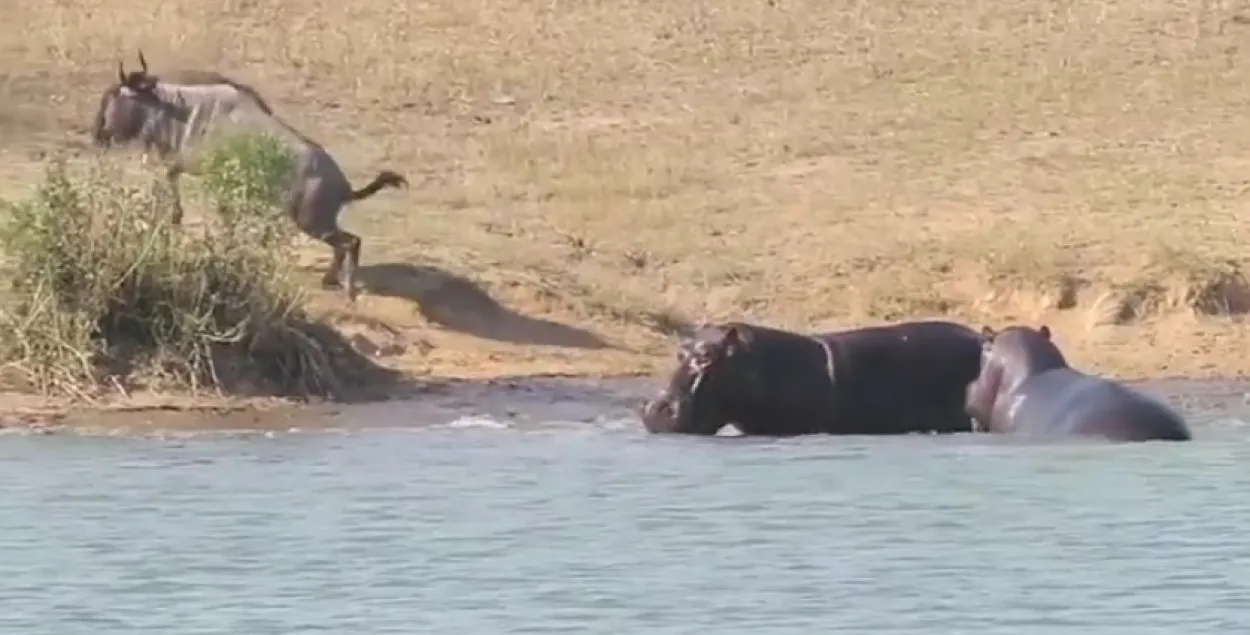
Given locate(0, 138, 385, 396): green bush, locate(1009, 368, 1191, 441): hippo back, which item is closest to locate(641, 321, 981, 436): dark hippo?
locate(1009, 368, 1191, 441): hippo back

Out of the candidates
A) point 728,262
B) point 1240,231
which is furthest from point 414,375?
point 1240,231

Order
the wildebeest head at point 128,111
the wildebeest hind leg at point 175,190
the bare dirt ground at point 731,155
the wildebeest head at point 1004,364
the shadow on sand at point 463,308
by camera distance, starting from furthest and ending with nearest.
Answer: the wildebeest head at point 128,111, the bare dirt ground at point 731,155, the shadow on sand at point 463,308, the wildebeest hind leg at point 175,190, the wildebeest head at point 1004,364

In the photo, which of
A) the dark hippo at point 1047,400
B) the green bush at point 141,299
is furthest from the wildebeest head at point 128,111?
the dark hippo at point 1047,400

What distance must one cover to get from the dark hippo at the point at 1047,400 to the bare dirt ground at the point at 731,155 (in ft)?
9.38

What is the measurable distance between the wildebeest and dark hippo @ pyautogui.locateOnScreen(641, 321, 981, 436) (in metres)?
3.62

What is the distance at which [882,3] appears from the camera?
26.2 metres

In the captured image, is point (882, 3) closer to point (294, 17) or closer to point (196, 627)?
point (294, 17)

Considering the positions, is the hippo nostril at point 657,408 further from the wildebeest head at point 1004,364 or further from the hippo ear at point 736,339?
the wildebeest head at point 1004,364

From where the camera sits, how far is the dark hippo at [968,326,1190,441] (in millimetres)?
13297

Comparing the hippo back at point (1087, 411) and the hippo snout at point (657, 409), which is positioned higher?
the hippo back at point (1087, 411)

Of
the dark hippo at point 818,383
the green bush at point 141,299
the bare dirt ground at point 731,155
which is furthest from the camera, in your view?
the bare dirt ground at point 731,155

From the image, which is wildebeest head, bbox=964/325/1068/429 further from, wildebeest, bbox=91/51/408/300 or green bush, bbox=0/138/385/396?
wildebeest, bbox=91/51/408/300

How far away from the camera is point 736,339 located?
1380cm

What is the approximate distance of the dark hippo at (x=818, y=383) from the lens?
1383 cm
